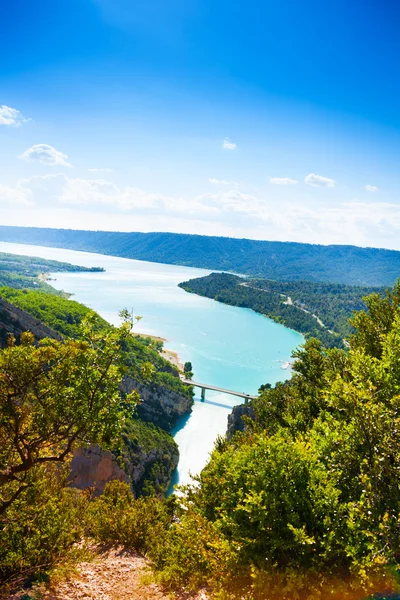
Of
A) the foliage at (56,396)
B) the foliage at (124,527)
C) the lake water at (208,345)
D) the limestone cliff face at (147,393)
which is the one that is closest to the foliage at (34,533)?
the foliage at (56,396)

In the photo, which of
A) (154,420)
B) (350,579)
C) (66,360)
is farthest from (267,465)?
(154,420)

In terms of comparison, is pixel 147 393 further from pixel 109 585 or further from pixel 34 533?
pixel 34 533

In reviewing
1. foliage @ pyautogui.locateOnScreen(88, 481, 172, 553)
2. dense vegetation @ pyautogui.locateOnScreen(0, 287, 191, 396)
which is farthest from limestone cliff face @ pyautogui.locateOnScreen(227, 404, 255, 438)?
foliage @ pyautogui.locateOnScreen(88, 481, 172, 553)

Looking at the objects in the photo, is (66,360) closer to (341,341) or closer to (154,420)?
(154,420)

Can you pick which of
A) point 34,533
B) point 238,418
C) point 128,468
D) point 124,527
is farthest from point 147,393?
point 34,533

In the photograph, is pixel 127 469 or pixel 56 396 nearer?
pixel 56 396

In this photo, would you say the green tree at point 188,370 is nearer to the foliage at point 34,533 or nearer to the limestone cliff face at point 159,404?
the limestone cliff face at point 159,404

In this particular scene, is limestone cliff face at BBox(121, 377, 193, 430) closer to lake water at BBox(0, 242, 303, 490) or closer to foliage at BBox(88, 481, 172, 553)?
lake water at BBox(0, 242, 303, 490)
